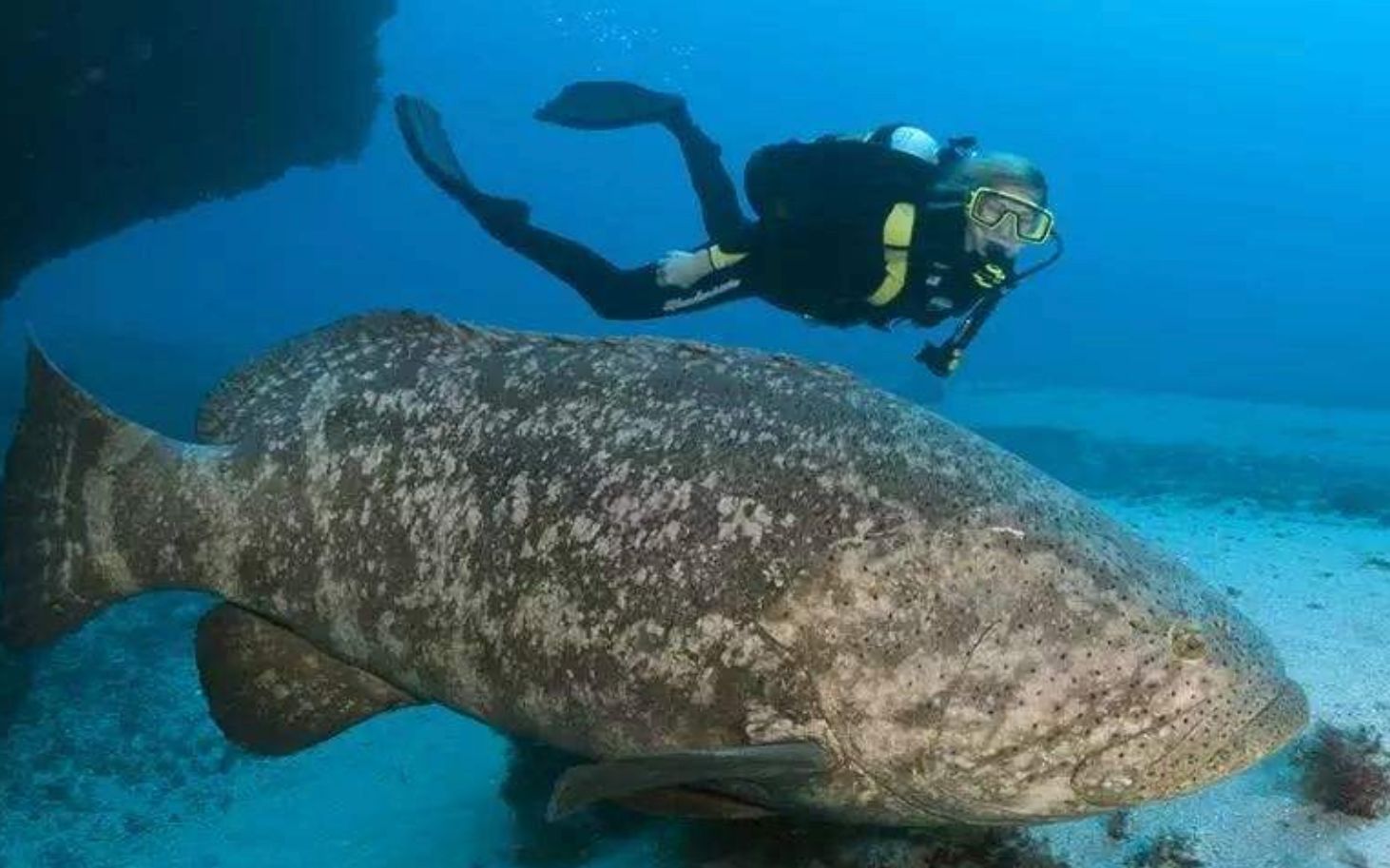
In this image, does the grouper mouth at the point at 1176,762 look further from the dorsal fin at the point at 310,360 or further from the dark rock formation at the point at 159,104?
the dark rock formation at the point at 159,104

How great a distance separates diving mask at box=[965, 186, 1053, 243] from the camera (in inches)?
240

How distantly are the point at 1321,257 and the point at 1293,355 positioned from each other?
67.7 m

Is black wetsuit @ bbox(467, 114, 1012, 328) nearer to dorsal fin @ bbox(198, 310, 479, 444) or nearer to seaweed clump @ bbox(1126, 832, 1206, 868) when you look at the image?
dorsal fin @ bbox(198, 310, 479, 444)

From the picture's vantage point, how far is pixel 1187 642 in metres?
2.69

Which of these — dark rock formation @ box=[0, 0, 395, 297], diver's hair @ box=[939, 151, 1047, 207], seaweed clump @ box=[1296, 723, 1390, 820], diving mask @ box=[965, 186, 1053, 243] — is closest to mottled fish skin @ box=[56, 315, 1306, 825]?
seaweed clump @ box=[1296, 723, 1390, 820]

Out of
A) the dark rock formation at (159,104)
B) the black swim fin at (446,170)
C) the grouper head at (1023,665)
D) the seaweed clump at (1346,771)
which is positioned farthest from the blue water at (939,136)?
the grouper head at (1023,665)

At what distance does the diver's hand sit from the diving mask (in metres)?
1.94

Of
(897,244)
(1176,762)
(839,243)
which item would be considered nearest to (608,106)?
(839,243)

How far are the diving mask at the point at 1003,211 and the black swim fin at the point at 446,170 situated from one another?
368 centimetres

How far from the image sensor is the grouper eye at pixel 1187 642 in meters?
2.69

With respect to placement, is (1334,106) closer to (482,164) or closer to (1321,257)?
(1321,257)

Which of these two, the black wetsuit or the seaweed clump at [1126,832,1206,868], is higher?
the black wetsuit

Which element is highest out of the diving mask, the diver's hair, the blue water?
the diver's hair

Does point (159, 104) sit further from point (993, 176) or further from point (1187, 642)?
point (1187, 642)
